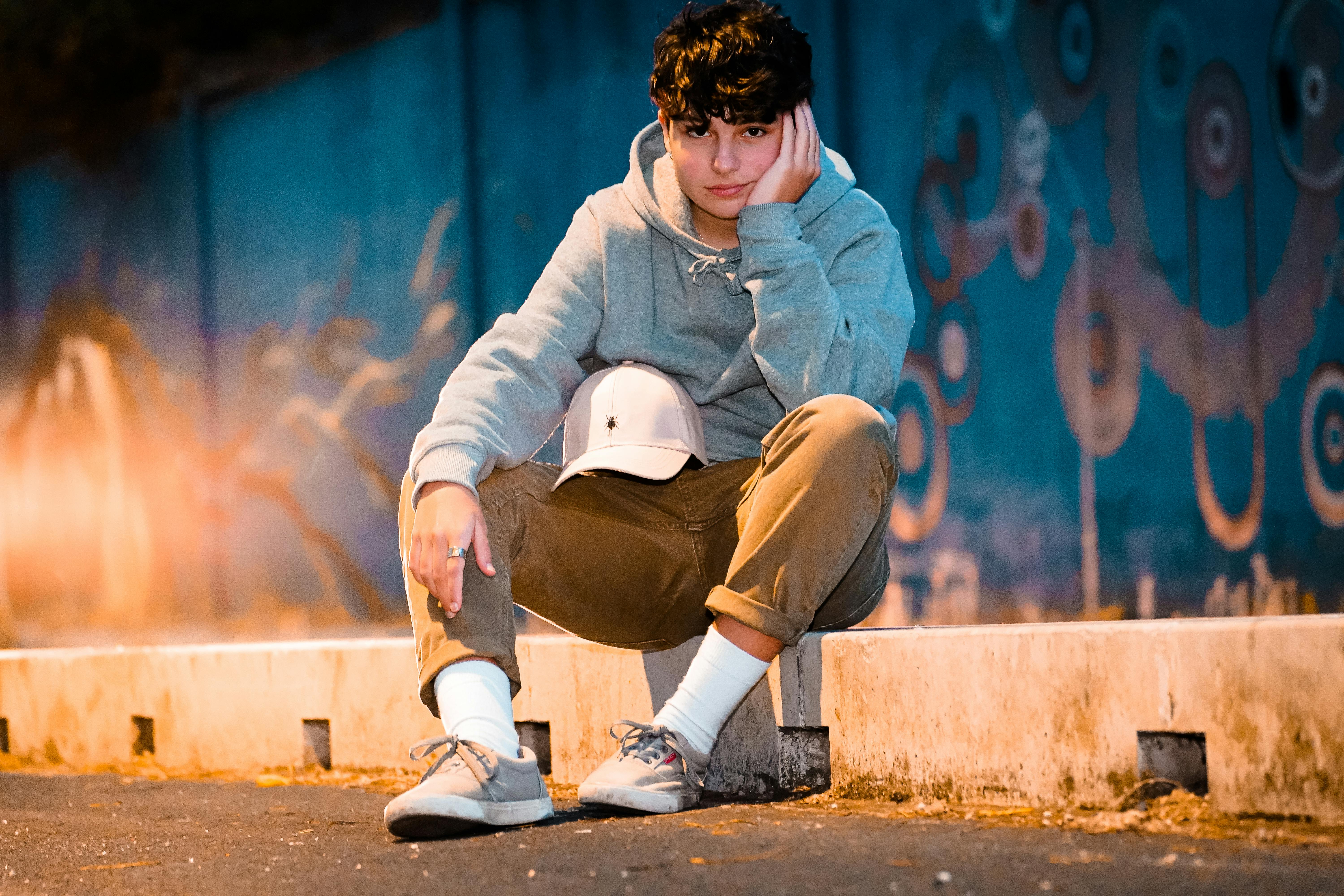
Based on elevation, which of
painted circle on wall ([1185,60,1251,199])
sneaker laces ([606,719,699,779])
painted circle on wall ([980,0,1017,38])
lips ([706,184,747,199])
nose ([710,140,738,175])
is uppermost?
painted circle on wall ([980,0,1017,38])

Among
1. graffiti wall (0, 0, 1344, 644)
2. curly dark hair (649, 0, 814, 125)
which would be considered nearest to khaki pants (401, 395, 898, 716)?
curly dark hair (649, 0, 814, 125)

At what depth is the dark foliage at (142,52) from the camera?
6379mm

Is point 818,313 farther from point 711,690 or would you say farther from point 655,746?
point 655,746

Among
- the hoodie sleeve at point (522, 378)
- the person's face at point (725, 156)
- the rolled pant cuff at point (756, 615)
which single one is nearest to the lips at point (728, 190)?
the person's face at point (725, 156)

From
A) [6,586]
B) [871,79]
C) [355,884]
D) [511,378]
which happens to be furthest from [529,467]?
[6,586]

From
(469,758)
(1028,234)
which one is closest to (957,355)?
(1028,234)

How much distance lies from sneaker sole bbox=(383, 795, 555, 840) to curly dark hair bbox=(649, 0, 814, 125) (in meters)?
1.45

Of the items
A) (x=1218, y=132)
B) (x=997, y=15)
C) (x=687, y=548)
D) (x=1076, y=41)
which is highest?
(x=997, y=15)

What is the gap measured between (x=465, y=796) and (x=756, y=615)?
2.01 feet

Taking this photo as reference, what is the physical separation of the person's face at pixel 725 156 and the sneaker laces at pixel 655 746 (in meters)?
1.12

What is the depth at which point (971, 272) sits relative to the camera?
4668mm

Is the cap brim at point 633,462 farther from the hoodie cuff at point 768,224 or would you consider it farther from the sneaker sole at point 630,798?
the sneaker sole at point 630,798

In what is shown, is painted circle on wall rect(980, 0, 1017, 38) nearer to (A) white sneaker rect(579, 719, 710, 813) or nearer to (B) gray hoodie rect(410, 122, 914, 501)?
(B) gray hoodie rect(410, 122, 914, 501)

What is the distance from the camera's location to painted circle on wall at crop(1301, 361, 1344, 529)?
422cm
